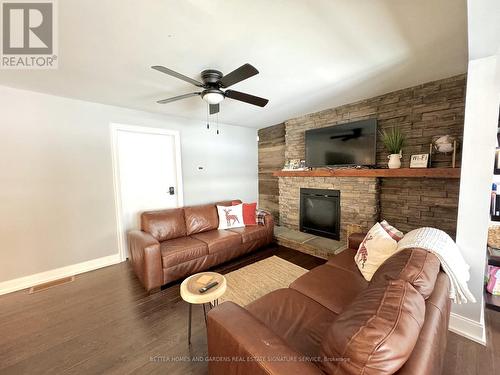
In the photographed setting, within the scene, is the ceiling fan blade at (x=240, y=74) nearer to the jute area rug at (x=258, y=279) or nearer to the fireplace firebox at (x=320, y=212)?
the jute area rug at (x=258, y=279)

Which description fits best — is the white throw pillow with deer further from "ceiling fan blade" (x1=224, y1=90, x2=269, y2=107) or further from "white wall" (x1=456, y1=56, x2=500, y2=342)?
"white wall" (x1=456, y1=56, x2=500, y2=342)

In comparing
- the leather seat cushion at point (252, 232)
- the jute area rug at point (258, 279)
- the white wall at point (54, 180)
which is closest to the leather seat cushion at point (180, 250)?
the jute area rug at point (258, 279)

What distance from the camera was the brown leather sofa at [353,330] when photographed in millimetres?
678

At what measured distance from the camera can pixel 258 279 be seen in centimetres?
249

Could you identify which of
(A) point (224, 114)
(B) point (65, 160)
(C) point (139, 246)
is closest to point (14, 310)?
(C) point (139, 246)

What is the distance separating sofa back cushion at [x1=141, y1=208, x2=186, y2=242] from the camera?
277 cm

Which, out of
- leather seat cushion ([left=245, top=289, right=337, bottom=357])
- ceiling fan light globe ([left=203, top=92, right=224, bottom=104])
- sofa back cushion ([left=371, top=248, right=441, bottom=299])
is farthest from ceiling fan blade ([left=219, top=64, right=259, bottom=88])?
leather seat cushion ([left=245, top=289, right=337, bottom=357])

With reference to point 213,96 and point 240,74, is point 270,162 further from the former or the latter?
point 240,74

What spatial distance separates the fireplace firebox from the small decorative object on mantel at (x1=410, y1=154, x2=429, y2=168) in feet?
3.51

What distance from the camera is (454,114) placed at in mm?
2326

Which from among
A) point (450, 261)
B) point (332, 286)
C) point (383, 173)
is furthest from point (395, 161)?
point (332, 286)

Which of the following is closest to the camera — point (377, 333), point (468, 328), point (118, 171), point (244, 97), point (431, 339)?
point (377, 333)

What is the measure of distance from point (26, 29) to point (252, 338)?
2.49 metres

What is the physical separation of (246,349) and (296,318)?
20.5 inches
